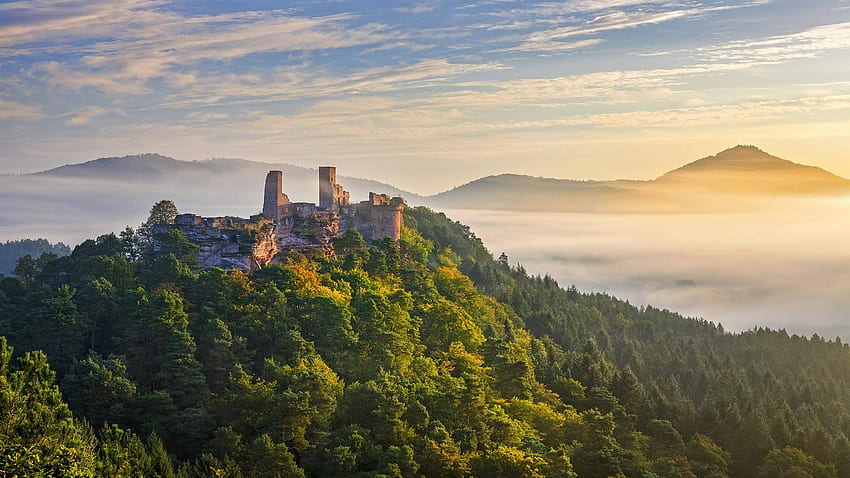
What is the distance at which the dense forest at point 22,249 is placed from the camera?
16050cm

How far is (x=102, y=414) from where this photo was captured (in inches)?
1639

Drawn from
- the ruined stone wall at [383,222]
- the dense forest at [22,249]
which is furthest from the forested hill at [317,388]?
the dense forest at [22,249]

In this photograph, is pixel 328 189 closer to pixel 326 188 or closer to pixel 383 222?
pixel 326 188

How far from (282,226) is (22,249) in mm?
127290

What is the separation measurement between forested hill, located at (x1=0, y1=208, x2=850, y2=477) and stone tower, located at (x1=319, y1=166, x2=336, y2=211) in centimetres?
777

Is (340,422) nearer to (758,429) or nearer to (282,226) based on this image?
(282,226)

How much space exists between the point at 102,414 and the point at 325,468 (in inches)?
448

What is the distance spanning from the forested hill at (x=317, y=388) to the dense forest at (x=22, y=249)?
103 metres

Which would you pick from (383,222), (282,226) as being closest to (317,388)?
(282,226)

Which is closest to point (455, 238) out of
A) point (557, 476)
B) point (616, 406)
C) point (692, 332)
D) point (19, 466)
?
point (692, 332)


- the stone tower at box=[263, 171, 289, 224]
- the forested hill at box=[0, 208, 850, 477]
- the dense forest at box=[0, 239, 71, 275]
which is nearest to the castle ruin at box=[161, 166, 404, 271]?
the stone tower at box=[263, 171, 289, 224]

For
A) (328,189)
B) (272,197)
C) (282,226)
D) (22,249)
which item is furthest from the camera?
(22,249)

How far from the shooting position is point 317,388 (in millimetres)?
44031

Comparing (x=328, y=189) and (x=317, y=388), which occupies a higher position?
(x=328, y=189)
